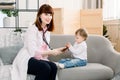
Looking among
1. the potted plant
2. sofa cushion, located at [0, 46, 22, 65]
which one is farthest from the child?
the potted plant

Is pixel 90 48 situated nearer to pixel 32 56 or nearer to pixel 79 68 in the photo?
pixel 79 68

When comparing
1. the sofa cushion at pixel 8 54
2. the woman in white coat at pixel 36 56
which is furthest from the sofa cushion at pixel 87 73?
the sofa cushion at pixel 8 54

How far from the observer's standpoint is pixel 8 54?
3143 mm

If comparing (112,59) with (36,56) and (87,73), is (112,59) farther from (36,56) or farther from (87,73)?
(36,56)

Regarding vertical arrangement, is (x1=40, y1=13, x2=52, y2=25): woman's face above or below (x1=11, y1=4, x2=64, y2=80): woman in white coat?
above

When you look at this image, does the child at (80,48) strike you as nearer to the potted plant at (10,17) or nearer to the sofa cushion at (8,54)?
the sofa cushion at (8,54)

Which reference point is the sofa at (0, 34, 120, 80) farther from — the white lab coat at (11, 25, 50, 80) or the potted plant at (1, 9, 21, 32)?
the potted plant at (1, 9, 21, 32)

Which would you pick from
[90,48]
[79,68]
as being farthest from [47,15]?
[90,48]

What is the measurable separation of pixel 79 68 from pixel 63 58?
47 cm

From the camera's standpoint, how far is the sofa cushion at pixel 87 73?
9.14 feet

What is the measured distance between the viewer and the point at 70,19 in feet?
14.9

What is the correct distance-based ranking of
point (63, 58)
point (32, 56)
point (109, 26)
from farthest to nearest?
point (109, 26), point (63, 58), point (32, 56)

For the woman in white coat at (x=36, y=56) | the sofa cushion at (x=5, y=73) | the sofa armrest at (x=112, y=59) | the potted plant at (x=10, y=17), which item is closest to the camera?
the woman in white coat at (x=36, y=56)

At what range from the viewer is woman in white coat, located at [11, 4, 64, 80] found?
262 cm
